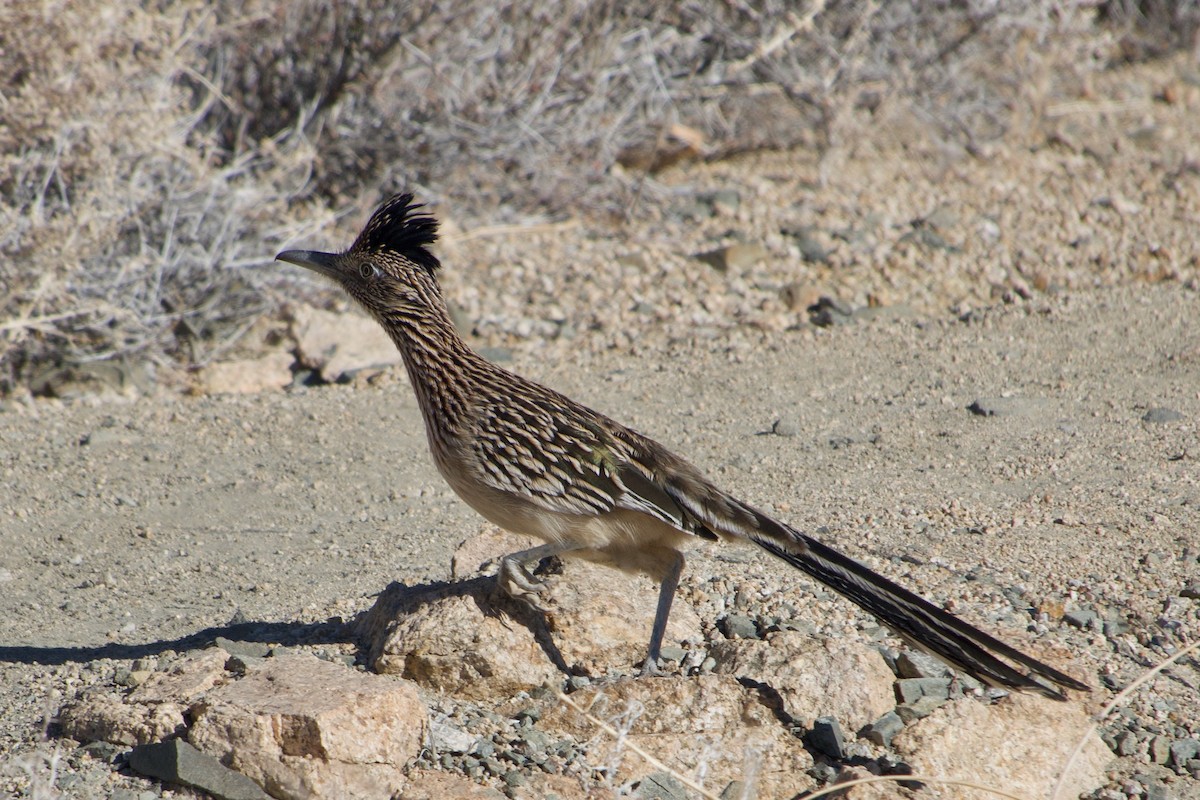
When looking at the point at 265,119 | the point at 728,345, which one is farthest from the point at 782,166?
the point at 265,119

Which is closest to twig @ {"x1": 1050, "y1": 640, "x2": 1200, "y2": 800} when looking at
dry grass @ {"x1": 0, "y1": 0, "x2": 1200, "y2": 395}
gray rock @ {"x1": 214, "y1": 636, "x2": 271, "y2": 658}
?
gray rock @ {"x1": 214, "y1": 636, "x2": 271, "y2": 658}

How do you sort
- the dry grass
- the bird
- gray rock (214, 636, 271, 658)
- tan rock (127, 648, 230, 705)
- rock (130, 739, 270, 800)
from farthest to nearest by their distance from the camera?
the dry grass, gray rock (214, 636, 271, 658), the bird, tan rock (127, 648, 230, 705), rock (130, 739, 270, 800)

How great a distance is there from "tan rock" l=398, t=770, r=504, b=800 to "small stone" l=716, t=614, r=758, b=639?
1.15 meters

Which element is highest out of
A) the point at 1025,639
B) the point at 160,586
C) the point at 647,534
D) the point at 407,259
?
the point at 407,259

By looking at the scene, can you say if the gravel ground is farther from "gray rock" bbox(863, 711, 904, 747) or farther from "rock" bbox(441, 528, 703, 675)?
"gray rock" bbox(863, 711, 904, 747)

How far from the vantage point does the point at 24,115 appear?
790cm

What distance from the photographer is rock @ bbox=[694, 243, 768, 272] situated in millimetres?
9398

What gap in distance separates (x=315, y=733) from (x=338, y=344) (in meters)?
4.84

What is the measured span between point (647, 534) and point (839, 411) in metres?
2.96

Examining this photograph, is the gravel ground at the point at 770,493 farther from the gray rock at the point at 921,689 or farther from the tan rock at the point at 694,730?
the tan rock at the point at 694,730

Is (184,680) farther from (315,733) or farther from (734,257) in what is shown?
(734,257)

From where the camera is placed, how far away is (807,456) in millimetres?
6738

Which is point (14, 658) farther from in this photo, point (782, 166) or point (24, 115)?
point (782, 166)

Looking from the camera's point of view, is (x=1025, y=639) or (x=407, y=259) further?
(x=407, y=259)
